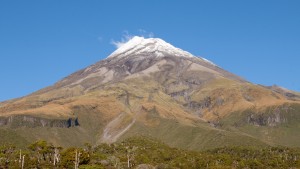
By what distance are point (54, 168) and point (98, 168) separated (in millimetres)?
16727

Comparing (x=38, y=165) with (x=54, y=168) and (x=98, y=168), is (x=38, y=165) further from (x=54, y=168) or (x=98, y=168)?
(x=98, y=168)

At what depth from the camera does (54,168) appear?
182375 millimetres

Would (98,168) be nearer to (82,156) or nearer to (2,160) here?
(82,156)

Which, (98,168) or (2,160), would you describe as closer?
(98,168)

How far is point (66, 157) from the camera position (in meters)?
192

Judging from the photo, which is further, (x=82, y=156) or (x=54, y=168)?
(x=82, y=156)

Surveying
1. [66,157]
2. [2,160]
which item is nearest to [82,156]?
[66,157]

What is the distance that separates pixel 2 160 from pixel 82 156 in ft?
103

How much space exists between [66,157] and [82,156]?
739 cm

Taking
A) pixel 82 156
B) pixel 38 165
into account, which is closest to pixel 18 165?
pixel 38 165

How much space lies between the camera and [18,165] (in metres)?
184

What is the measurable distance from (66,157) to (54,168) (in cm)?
1003

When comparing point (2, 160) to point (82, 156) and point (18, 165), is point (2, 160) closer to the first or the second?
point (18, 165)

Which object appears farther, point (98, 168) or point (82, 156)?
point (82, 156)
